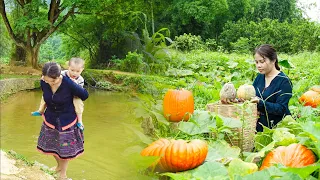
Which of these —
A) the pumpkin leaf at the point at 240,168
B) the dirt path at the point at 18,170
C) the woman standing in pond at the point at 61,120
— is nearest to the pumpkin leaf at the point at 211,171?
the pumpkin leaf at the point at 240,168

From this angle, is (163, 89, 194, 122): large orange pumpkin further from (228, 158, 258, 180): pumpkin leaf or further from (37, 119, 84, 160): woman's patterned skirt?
(228, 158, 258, 180): pumpkin leaf

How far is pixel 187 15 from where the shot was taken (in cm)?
2662

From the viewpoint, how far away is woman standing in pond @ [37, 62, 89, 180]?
125 inches

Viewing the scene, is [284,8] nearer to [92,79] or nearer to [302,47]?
[302,47]

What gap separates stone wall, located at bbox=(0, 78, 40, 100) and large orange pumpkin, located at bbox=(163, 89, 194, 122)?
707 cm

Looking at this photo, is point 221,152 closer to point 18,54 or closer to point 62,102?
point 62,102

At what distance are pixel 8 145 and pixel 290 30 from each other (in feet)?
73.6

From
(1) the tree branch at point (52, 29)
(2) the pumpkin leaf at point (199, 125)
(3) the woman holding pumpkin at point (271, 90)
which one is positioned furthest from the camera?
(1) the tree branch at point (52, 29)

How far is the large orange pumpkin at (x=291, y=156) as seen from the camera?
2039 mm

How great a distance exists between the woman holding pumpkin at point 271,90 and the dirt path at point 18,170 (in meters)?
1.82

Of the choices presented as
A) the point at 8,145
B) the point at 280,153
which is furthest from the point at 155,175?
the point at 8,145

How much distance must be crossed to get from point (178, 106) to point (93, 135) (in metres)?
2.91

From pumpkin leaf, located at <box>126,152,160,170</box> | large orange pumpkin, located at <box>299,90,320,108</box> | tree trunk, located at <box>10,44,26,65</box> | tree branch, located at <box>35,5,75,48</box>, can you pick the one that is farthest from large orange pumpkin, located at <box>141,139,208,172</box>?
tree trunk, located at <box>10,44,26,65</box>

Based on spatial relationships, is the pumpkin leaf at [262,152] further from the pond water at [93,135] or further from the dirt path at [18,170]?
the dirt path at [18,170]
